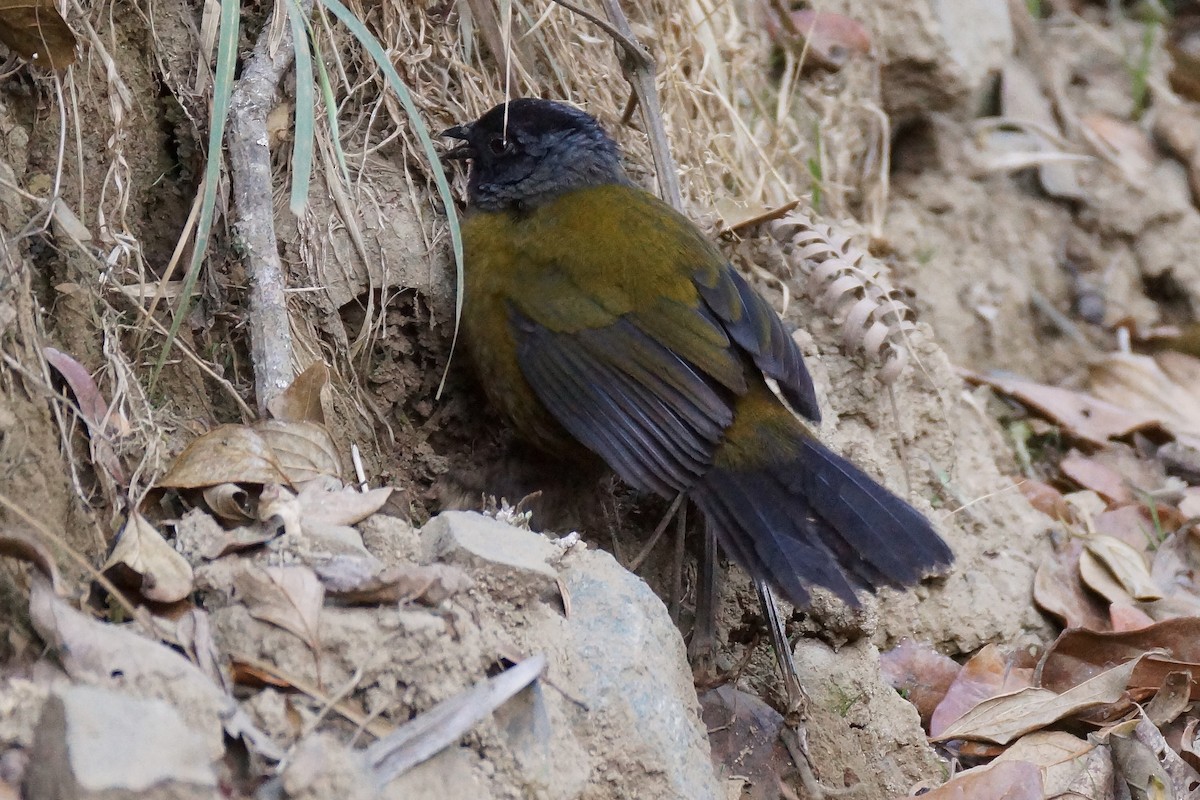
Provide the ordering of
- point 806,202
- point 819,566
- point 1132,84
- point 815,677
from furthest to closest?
1. point 1132,84
2. point 806,202
3. point 815,677
4. point 819,566

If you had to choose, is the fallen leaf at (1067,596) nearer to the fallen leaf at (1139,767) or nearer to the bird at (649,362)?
the fallen leaf at (1139,767)

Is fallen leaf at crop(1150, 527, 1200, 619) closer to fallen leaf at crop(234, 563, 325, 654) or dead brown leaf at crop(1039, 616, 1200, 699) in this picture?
dead brown leaf at crop(1039, 616, 1200, 699)

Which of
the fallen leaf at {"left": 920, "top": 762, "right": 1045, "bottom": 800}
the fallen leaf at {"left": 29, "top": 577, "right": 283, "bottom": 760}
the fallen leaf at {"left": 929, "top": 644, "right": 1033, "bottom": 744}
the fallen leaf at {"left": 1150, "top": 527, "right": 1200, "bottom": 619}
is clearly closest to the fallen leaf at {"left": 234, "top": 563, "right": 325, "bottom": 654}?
the fallen leaf at {"left": 29, "top": 577, "right": 283, "bottom": 760}

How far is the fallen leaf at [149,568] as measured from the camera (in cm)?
218

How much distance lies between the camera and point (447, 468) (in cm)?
342

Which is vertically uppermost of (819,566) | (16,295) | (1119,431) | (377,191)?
(16,295)

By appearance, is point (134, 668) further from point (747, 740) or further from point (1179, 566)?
point (1179, 566)

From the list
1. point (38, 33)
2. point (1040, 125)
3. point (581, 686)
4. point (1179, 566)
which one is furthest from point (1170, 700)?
point (1040, 125)

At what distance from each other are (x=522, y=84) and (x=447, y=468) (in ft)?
4.31

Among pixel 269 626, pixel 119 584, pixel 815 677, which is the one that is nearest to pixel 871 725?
pixel 815 677

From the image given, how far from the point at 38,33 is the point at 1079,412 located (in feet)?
12.0

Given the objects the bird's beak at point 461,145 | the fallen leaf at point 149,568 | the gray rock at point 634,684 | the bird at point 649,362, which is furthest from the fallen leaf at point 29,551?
the bird's beak at point 461,145

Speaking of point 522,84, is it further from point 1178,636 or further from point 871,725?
point 1178,636

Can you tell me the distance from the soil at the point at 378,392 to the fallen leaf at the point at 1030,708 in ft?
0.57
